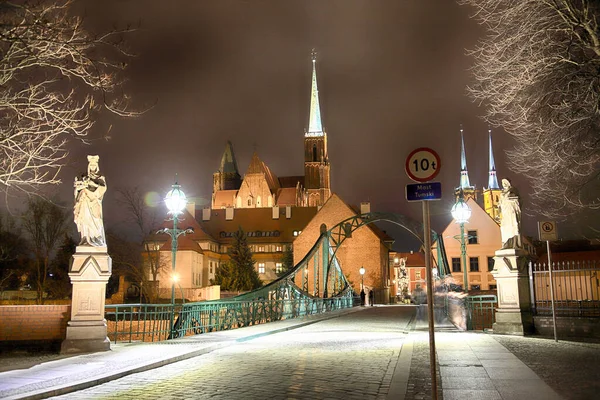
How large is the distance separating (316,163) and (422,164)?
352ft

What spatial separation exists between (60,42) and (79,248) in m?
4.44

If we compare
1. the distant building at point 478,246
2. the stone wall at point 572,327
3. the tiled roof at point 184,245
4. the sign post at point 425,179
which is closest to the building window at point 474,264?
the distant building at point 478,246

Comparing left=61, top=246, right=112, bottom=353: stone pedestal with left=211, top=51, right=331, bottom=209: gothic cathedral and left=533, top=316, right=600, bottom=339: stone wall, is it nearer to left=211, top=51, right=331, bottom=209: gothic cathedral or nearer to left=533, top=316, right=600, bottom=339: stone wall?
Result: left=533, top=316, right=600, bottom=339: stone wall

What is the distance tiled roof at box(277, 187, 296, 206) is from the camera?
11459cm

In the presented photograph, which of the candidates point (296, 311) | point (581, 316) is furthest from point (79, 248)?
point (296, 311)

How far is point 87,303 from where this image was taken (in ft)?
38.1

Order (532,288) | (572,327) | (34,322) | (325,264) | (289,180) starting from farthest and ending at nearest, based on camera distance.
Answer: (289,180), (325,264), (532,288), (572,327), (34,322)

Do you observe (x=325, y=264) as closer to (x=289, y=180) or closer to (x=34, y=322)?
(x=34, y=322)

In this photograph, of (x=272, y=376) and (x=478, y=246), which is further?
(x=478, y=246)

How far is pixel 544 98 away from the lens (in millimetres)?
13547

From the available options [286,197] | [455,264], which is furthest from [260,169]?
[455,264]

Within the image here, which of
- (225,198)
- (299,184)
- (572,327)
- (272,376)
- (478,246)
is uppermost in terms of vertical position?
(299,184)

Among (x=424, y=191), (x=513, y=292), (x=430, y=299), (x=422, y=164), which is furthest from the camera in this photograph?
(x=513, y=292)

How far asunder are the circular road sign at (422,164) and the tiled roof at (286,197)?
107596 mm
